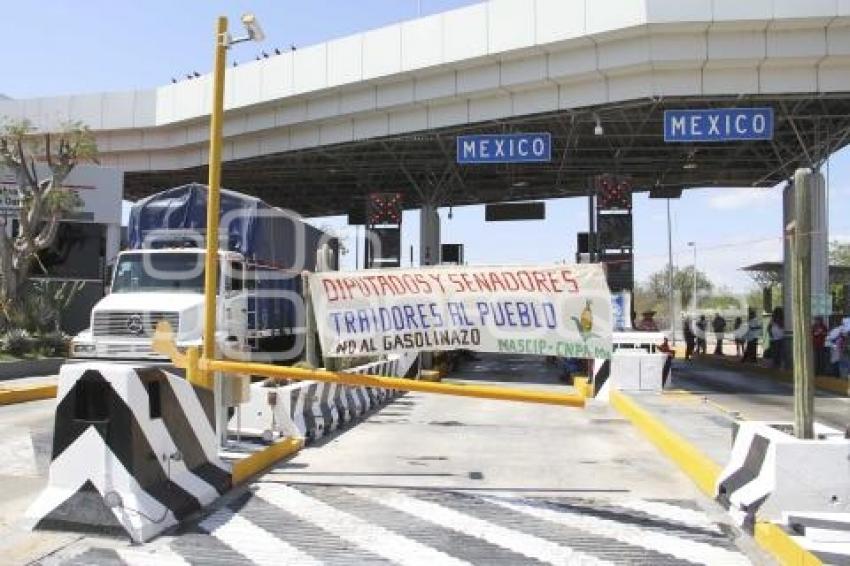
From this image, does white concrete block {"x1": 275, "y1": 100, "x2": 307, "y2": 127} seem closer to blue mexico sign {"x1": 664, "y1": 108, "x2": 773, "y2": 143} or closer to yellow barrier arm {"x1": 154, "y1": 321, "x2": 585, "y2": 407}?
blue mexico sign {"x1": 664, "y1": 108, "x2": 773, "y2": 143}

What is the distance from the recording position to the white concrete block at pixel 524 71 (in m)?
21.3

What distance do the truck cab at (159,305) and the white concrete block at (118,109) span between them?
1594 centimetres

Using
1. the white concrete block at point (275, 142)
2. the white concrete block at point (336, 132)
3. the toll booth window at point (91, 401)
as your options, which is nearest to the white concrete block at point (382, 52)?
the white concrete block at point (336, 132)

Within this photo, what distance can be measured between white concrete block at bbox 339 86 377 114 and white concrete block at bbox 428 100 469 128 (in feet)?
5.34

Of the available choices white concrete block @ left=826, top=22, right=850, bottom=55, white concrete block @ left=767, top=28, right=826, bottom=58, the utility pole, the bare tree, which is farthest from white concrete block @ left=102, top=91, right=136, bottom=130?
the utility pole

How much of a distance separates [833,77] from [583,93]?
545 centimetres

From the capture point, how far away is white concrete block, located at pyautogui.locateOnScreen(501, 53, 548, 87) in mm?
21266

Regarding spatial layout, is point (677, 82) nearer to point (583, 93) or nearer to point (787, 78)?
point (583, 93)

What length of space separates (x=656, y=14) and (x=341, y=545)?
15965 millimetres

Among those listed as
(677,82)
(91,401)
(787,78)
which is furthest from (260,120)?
(91,401)

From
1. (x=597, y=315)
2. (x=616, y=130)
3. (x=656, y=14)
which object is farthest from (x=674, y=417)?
(x=616, y=130)

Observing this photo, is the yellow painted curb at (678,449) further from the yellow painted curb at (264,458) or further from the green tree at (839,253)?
the green tree at (839,253)

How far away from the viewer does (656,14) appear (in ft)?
62.7

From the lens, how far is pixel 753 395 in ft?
62.1
